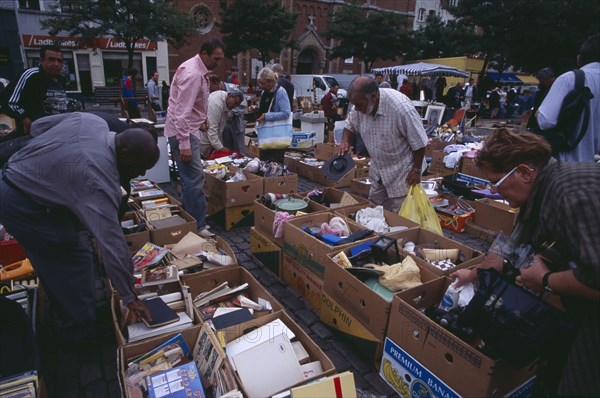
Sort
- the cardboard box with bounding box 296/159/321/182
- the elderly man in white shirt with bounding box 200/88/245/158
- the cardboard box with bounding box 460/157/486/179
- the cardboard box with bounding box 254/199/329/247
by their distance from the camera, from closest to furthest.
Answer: the cardboard box with bounding box 254/199/329/247 < the elderly man in white shirt with bounding box 200/88/245/158 < the cardboard box with bounding box 460/157/486/179 < the cardboard box with bounding box 296/159/321/182

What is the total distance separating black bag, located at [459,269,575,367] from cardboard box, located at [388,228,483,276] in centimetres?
93

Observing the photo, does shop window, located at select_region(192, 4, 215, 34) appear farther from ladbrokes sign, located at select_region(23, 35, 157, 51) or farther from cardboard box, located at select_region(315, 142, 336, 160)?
cardboard box, located at select_region(315, 142, 336, 160)

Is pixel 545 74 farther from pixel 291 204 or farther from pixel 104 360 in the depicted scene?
pixel 104 360

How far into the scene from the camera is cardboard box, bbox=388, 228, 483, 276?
2.80 meters

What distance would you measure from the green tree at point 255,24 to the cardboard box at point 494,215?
22.0m

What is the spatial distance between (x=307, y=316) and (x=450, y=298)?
4.16ft

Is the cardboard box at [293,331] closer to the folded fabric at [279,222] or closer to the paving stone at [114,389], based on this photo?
the paving stone at [114,389]

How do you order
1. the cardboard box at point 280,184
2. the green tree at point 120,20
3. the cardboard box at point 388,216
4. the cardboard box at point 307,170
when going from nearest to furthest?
the cardboard box at point 388,216 < the cardboard box at point 280,184 < the cardboard box at point 307,170 < the green tree at point 120,20

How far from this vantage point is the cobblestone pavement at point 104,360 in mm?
2421

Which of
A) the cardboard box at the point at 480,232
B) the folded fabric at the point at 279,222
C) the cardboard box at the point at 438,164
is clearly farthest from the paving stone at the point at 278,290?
the cardboard box at the point at 438,164

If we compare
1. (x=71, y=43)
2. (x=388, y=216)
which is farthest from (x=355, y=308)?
(x=71, y=43)

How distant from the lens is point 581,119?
3.24 meters

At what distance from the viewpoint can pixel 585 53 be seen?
3.38m

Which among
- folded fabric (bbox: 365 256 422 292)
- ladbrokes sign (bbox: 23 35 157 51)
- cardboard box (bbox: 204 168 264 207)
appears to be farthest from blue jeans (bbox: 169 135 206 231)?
ladbrokes sign (bbox: 23 35 157 51)
